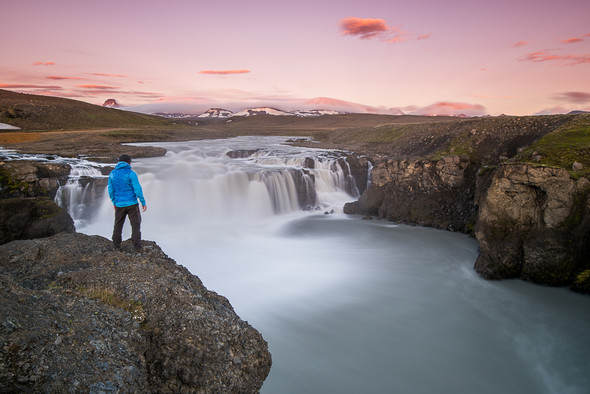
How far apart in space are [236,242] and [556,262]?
12.0 meters

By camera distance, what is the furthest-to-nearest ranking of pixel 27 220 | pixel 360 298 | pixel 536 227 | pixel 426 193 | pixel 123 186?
pixel 426 193
pixel 27 220
pixel 360 298
pixel 536 227
pixel 123 186

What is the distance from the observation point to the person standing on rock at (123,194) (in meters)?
7.76

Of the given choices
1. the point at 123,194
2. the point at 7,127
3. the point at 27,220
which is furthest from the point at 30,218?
the point at 7,127

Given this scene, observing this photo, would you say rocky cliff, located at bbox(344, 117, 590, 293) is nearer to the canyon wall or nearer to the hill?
the canyon wall

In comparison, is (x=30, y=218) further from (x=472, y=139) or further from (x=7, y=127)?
(x=7, y=127)

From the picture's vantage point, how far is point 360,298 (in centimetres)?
1112

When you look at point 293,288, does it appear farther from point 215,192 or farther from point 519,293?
point 215,192

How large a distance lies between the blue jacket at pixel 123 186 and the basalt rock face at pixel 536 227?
10604mm

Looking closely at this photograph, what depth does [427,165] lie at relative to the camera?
17.9 meters

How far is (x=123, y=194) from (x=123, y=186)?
18 cm

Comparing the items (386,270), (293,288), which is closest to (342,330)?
(293,288)

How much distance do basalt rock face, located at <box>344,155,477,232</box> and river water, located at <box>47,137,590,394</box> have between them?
927mm

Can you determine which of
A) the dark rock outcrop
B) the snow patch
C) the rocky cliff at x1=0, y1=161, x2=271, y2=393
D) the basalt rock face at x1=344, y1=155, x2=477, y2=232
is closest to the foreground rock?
the rocky cliff at x1=0, y1=161, x2=271, y2=393

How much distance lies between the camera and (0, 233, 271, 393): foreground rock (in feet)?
12.2
